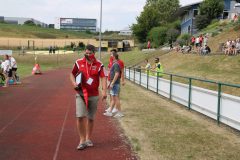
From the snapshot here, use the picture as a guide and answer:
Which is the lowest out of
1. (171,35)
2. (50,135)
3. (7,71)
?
(50,135)

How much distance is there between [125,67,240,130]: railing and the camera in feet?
31.0

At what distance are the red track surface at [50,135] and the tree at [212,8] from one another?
146 ft

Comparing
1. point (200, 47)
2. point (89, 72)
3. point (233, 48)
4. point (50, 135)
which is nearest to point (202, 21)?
point (200, 47)

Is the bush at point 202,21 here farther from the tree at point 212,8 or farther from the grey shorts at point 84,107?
the grey shorts at point 84,107

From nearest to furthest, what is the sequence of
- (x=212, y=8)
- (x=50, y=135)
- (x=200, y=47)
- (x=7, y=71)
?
(x=50, y=135) → (x=7, y=71) → (x=200, y=47) → (x=212, y=8)

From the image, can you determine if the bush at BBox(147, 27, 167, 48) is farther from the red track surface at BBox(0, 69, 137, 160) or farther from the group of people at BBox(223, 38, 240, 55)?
the red track surface at BBox(0, 69, 137, 160)

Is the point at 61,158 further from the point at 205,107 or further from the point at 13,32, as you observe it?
the point at 13,32

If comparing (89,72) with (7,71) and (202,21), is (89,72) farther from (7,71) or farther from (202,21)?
(202,21)

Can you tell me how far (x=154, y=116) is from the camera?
1146 centimetres

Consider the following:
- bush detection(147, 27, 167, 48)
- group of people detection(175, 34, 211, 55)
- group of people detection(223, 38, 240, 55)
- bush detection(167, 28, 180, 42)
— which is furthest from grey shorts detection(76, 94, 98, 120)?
bush detection(147, 27, 167, 48)

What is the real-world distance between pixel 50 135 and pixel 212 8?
166 feet

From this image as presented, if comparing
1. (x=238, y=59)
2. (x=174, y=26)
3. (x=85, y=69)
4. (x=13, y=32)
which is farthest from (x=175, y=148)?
(x=13, y=32)

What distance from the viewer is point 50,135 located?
346 inches

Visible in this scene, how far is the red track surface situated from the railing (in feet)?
8.53
